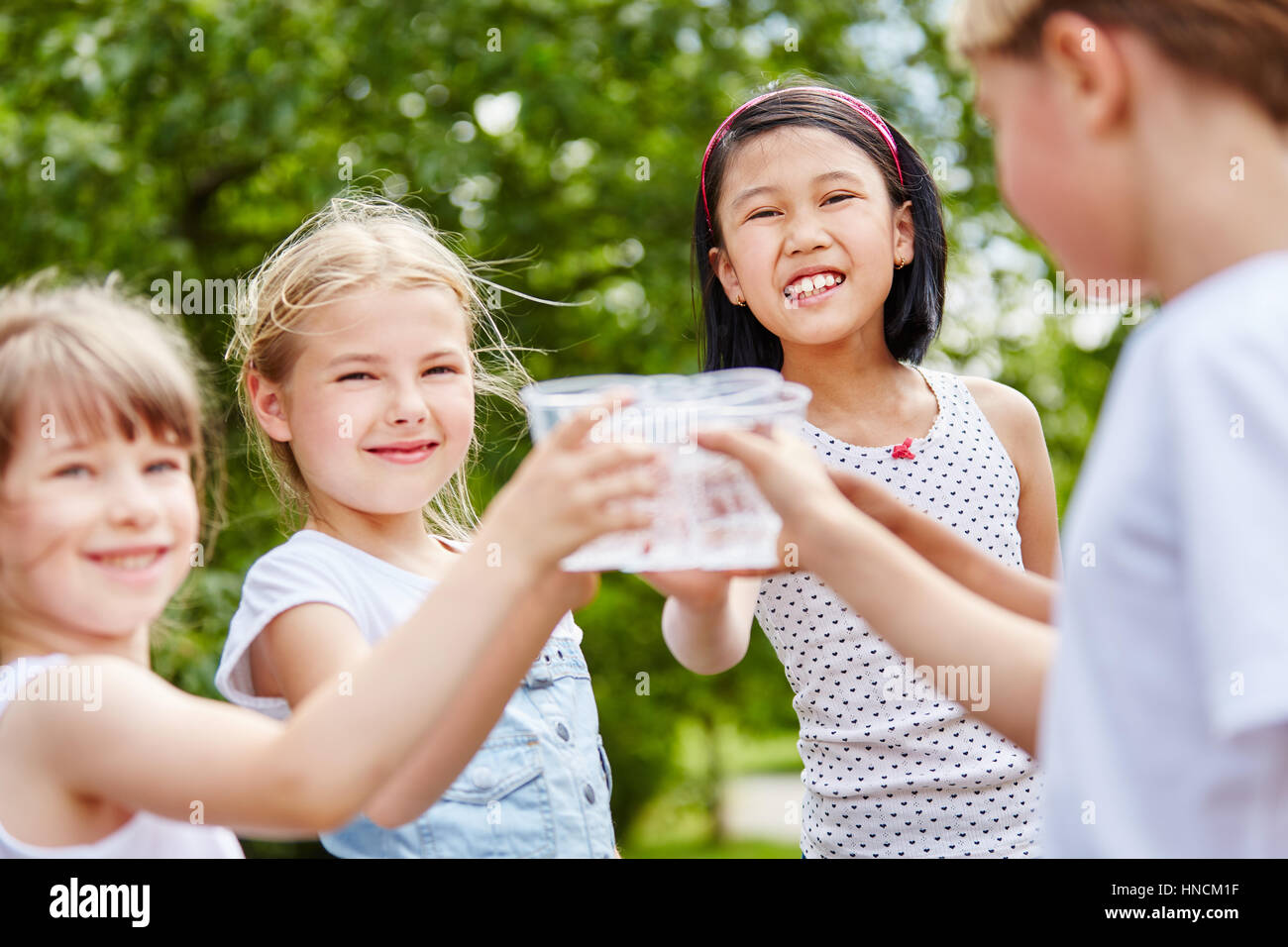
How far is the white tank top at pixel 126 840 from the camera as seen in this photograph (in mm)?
1493

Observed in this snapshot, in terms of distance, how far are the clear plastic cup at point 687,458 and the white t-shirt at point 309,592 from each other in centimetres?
46

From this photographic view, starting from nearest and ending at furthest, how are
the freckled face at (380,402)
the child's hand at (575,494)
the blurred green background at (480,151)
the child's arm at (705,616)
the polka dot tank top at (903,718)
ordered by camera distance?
the child's hand at (575,494) → the child's arm at (705,616) → the freckled face at (380,402) → the polka dot tank top at (903,718) → the blurred green background at (480,151)

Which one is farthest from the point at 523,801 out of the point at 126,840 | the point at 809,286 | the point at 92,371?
Answer: the point at 809,286

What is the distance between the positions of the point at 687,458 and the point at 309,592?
77 centimetres

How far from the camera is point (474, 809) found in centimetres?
200

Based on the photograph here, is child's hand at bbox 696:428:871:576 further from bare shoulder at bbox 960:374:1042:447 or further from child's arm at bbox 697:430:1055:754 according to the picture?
bare shoulder at bbox 960:374:1042:447

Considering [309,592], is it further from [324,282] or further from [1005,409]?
[1005,409]

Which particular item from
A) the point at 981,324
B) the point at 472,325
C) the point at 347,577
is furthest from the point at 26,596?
the point at 981,324

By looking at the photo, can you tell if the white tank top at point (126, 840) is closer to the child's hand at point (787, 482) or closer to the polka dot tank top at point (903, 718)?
the child's hand at point (787, 482)

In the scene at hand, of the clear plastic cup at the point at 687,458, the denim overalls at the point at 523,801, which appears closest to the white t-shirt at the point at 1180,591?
the clear plastic cup at the point at 687,458

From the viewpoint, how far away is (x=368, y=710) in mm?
1366

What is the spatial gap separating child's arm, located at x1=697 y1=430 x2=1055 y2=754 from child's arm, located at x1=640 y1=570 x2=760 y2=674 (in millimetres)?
392

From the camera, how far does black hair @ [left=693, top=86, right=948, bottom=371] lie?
253 cm

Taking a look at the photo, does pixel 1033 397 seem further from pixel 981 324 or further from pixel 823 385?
pixel 823 385
